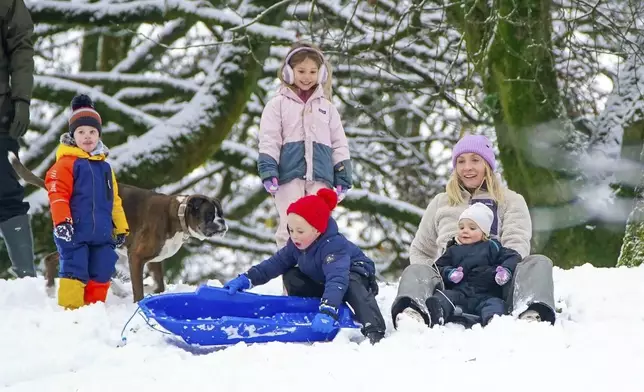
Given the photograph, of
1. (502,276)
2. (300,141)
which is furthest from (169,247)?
(502,276)

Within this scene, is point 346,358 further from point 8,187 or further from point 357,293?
point 8,187

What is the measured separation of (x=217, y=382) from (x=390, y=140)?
7.95m

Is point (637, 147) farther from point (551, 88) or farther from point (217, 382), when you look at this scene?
point (217, 382)

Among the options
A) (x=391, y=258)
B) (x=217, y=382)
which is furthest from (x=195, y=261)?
(x=217, y=382)

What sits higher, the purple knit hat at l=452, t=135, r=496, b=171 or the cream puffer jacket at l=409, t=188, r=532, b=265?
the purple knit hat at l=452, t=135, r=496, b=171

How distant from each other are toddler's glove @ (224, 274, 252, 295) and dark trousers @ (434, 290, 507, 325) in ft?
3.39

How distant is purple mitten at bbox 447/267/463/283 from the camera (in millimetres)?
4730

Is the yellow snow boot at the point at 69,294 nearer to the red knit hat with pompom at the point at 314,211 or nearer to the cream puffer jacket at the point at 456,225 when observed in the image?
the red knit hat with pompom at the point at 314,211

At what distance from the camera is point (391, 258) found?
40.9 ft

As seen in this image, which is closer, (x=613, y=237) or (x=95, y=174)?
(x=95, y=174)

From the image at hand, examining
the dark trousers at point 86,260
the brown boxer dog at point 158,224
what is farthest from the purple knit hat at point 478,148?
the dark trousers at point 86,260

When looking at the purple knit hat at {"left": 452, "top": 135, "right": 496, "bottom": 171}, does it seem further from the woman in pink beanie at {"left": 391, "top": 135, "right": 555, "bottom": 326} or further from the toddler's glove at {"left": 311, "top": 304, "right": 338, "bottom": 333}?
the toddler's glove at {"left": 311, "top": 304, "right": 338, "bottom": 333}

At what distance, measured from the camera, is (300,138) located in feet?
18.6

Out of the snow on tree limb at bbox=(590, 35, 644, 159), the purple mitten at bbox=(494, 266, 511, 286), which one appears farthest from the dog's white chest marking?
the snow on tree limb at bbox=(590, 35, 644, 159)
